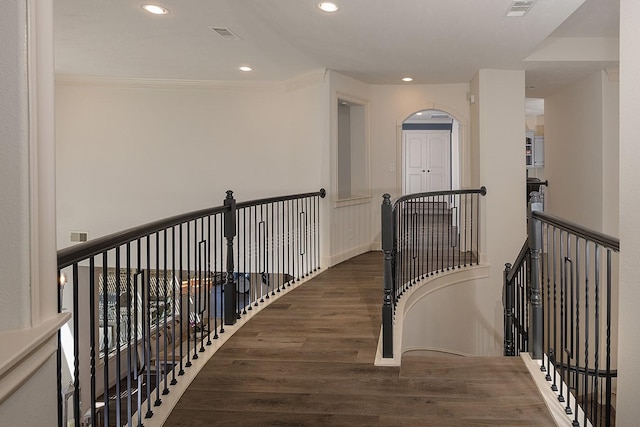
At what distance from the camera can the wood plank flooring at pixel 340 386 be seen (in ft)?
7.63

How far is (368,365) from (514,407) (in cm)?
87

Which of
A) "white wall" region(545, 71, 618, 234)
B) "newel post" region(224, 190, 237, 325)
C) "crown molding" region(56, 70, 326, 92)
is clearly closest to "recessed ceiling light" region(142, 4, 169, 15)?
"newel post" region(224, 190, 237, 325)

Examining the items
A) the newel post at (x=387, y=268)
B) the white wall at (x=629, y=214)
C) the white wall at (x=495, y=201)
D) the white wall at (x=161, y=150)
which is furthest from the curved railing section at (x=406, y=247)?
the white wall at (x=161, y=150)

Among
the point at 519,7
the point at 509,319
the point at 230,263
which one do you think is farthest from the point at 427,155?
the point at 230,263

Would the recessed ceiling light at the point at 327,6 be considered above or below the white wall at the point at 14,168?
above

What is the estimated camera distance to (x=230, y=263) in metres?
3.65

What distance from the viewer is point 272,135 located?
671 cm

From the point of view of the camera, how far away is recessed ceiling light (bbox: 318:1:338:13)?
369 centimetres

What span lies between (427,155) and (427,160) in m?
0.14

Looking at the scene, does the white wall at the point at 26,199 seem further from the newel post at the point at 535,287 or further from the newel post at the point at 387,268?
the newel post at the point at 535,287

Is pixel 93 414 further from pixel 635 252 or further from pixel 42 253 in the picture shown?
pixel 635 252

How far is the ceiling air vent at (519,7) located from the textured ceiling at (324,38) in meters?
0.07

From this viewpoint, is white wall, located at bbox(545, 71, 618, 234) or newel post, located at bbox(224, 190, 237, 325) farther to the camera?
white wall, located at bbox(545, 71, 618, 234)

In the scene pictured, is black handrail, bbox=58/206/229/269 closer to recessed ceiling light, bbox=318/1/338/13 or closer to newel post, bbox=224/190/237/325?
newel post, bbox=224/190/237/325
